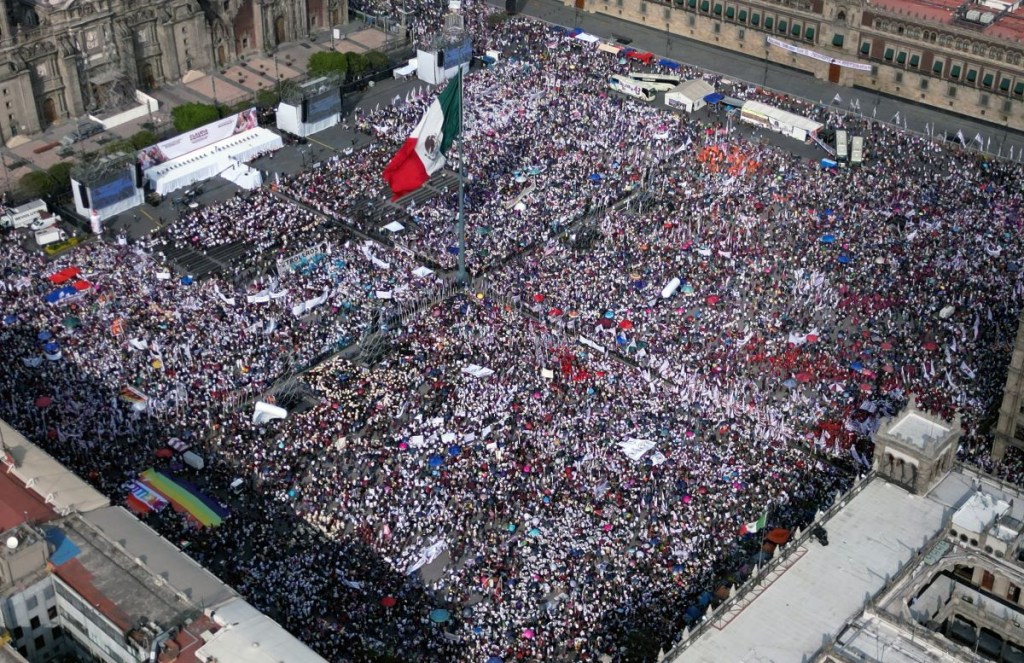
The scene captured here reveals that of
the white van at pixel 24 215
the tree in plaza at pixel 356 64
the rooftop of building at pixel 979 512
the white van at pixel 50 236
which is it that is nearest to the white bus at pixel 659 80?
the tree in plaza at pixel 356 64

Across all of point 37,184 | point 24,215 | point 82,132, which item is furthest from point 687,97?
point 24,215

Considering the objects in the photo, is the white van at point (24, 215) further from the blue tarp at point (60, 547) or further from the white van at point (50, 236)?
the blue tarp at point (60, 547)

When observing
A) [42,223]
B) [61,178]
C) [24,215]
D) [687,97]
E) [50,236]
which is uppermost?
[61,178]

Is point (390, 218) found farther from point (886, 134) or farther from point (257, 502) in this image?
point (886, 134)

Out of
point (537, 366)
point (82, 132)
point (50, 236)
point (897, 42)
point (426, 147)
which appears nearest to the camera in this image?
point (537, 366)

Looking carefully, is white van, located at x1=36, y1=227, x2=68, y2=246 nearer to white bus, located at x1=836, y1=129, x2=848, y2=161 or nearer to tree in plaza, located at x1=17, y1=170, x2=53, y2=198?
tree in plaza, located at x1=17, y1=170, x2=53, y2=198

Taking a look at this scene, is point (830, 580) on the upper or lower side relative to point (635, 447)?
upper

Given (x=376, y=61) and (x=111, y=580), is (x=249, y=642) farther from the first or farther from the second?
(x=376, y=61)

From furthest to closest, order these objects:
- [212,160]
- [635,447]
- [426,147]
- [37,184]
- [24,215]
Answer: [212,160] → [37,184] → [24,215] → [426,147] → [635,447]
